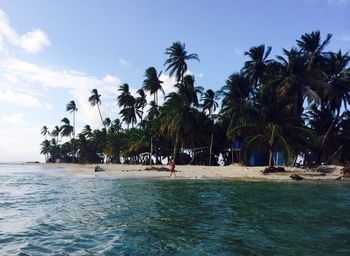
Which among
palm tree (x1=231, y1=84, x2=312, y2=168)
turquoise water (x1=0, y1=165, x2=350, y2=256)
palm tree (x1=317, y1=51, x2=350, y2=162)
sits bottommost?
turquoise water (x1=0, y1=165, x2=350, y2=256)

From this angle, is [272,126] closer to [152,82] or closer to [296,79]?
[296,79]

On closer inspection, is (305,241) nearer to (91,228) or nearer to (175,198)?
(91,228)

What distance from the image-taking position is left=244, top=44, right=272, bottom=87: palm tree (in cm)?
5381

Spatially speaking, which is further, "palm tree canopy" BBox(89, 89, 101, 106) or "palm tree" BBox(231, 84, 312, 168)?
"palm tree canopy" BBox(89, 89, 101, 106)

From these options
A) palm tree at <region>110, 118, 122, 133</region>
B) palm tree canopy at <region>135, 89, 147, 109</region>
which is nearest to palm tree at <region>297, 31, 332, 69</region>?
palm tree canopy at <region>135, 89, 147, 109</region>

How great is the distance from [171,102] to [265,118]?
19.2 metres

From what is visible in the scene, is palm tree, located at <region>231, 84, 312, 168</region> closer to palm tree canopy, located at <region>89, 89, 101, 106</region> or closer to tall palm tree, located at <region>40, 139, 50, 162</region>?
palm tree canopy, located at <region>89, 89, 101, 106</region>

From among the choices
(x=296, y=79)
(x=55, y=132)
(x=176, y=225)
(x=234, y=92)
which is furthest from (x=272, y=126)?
(x=55, y=132)

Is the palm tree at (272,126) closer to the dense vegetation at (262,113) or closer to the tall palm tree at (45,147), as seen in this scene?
the dense vegetation at (262,113)

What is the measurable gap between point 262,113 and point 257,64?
780 inches

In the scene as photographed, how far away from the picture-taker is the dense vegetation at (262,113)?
36375mm

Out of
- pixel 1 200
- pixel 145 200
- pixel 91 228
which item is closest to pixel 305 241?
pixel 91 228

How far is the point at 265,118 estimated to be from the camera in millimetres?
36156

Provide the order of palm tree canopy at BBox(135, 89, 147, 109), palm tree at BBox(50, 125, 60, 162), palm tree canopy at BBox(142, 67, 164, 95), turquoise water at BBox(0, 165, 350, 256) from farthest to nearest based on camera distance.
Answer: palm tree at BBox(50, 125, 60, 162), palm tree canopy at BBox(135, 89, 147, 109), palm tree canopy at BBox(142, 67, 164, 95), turquoise water at BBox(0, 165, 350, 256)
